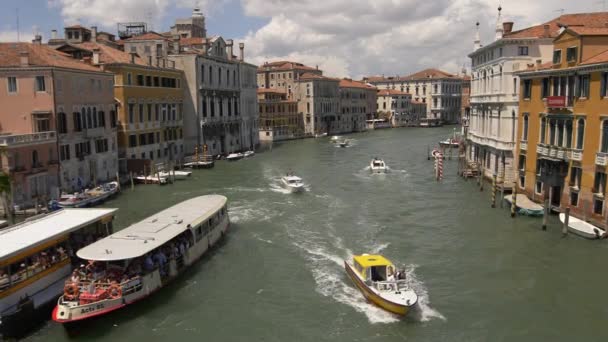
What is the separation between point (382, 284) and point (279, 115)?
67.6m

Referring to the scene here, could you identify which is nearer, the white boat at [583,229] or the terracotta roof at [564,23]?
the white boat at [583,229]

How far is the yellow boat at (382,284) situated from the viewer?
14789mm

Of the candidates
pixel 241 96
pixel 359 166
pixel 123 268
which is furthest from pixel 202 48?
pixel 123 268

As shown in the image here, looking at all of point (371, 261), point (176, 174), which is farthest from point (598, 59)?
point (176, 174)

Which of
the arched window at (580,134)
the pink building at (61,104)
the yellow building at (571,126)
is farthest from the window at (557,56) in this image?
the pink building at (61,104)

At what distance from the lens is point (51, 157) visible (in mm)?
29000

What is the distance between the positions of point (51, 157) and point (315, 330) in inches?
807

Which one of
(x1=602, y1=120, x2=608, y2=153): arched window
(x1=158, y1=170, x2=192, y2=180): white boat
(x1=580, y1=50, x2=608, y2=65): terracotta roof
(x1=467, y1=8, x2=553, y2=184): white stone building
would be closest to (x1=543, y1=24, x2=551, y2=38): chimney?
(x1=467, y1=8, x2=553, y2=184): white stone building

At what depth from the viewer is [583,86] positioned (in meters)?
23.2

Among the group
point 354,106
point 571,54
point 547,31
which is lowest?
point 354,106

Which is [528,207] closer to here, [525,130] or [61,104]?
[525,130]

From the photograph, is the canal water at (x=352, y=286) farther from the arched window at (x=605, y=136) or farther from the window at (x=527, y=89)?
the window at (x=527, y=89)

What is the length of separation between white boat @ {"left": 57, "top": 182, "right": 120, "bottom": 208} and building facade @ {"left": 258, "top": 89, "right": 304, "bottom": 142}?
1741 inches

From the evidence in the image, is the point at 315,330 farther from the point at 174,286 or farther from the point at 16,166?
the point at 16,166
